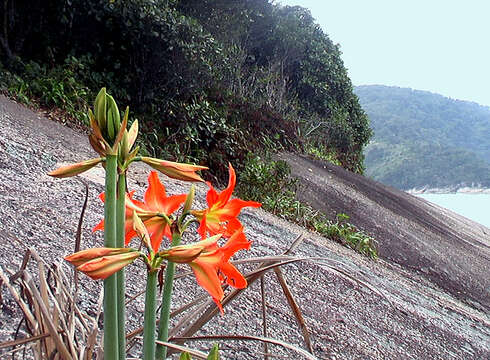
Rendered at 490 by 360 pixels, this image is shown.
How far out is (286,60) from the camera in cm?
1227

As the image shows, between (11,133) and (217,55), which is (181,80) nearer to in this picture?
(217,55)

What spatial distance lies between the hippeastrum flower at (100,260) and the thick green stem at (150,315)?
40mm

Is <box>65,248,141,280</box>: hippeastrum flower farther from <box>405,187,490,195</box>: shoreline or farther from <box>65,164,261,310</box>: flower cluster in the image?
<box>405,187,490,195</box>: shoreline

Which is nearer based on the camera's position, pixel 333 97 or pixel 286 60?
pixel 286 60

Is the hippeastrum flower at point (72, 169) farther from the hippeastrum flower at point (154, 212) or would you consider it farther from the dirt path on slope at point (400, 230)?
the dirt path on slope at point (400, 230)

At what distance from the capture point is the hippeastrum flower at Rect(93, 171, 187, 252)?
0.51m

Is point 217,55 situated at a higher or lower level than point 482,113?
lower

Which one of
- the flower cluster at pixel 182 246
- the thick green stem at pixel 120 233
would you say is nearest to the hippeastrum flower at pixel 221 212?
the flower cluster at pixel 182 246

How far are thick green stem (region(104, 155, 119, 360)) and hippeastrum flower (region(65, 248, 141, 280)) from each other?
0.5 inches

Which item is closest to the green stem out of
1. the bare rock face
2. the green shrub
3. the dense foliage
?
the bare rock face

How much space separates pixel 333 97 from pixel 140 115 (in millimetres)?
8555

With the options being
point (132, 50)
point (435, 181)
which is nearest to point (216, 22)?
point (132, 50)

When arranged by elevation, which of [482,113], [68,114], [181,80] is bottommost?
[68,114]

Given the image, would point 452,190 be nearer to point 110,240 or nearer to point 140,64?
point 140,64
